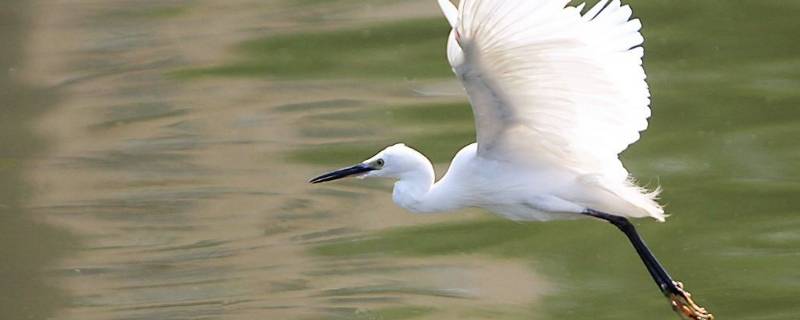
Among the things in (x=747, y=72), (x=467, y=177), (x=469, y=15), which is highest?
(x=469, y=15)

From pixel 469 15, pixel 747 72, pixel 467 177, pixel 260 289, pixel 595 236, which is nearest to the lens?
pixel 469 15

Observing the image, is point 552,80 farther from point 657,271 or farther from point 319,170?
point 319,170

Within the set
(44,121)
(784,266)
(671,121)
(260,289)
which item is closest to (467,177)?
(260,289)

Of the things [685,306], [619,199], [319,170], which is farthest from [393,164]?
[319,170]

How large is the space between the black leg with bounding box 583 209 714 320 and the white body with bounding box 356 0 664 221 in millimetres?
49

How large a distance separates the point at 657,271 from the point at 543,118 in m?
0.83

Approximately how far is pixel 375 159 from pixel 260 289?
1931 millimetres

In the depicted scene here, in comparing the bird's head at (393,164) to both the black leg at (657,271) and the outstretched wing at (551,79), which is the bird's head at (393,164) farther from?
the black leg at (657,271)

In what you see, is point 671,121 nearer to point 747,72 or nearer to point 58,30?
point 747,72

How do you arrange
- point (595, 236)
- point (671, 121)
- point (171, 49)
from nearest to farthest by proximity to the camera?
point (595, 236) → point (671, 121) → point (171, 49)

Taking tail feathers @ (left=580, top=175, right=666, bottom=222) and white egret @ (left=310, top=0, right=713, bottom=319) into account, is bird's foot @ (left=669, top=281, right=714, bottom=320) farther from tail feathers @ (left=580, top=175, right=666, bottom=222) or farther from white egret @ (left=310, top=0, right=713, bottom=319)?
tail feathers @ (left=580, top=175, right=666, bottom=222)

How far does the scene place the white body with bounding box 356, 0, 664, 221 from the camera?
19.5 ft

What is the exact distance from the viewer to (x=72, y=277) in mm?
8859

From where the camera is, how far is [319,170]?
10.3 metres
